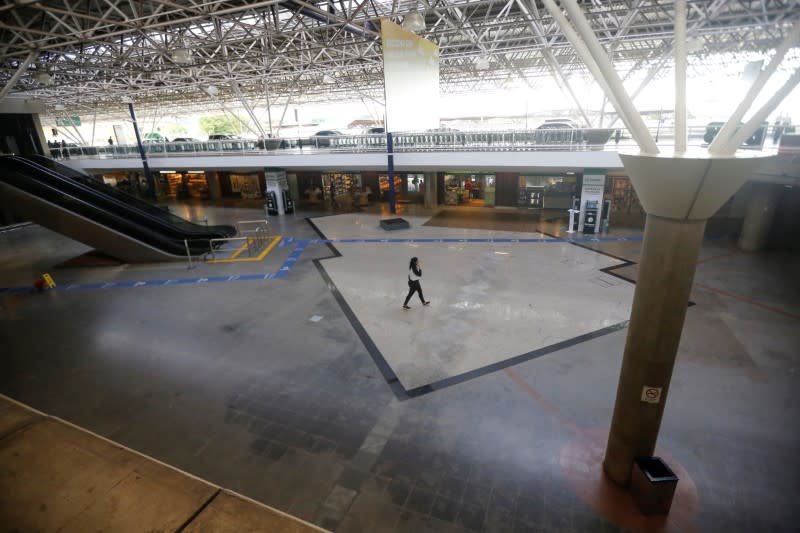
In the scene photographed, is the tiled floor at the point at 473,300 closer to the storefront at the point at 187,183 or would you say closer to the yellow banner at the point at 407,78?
the yellow banner at the point at 407,78

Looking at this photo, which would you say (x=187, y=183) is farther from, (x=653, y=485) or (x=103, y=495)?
(x=653, y=485)

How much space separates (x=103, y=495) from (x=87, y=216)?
17.6 m

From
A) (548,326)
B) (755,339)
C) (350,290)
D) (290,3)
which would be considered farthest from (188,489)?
(290,3)

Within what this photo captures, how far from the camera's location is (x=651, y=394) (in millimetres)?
4789

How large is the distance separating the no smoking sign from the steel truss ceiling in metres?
9.98

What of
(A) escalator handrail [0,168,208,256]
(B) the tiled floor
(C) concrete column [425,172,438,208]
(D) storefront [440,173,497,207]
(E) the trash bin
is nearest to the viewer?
(E) the trash bin

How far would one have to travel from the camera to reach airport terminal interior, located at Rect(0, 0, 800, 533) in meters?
4.24

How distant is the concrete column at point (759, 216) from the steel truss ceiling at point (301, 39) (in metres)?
6.69

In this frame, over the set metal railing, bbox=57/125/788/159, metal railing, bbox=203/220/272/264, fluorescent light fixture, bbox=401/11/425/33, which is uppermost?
fluorescent light fixture, bbox=401/11/425/33

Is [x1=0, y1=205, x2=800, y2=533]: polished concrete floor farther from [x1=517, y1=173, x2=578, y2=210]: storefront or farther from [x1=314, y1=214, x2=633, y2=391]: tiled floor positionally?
[x1=517, y1=173, x2=578, y2=210]: storefront

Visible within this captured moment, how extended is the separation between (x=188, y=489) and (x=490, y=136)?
17988 mm

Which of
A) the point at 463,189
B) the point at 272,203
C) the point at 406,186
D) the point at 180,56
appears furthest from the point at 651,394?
the point at 406,186

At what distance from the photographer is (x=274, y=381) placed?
764cm

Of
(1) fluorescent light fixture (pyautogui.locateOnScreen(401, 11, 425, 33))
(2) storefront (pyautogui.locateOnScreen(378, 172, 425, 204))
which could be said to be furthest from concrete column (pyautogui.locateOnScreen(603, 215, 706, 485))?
(2) storefront (pyautogui.locateOnScreen(378, 172, 425, 204))
